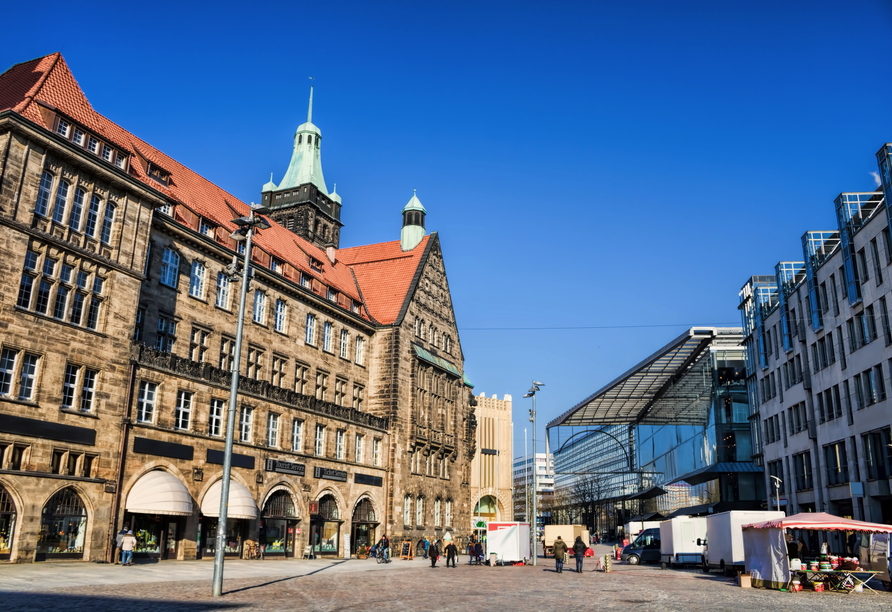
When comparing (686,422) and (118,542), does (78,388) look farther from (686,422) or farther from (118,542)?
(686,422)

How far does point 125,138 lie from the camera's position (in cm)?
4262

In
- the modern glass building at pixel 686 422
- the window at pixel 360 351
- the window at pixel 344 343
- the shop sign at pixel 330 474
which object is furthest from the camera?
the modern glass building at pixel 686 422

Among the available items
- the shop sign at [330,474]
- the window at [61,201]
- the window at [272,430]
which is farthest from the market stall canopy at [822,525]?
the window at [61,201]

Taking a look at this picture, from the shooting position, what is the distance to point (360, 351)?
58.0m

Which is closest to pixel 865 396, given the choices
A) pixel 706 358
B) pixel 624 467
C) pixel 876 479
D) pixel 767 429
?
pixel 876 479

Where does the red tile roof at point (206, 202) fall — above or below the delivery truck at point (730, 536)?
above

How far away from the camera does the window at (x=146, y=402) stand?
35500mm

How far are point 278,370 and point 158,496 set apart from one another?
47.8 ft

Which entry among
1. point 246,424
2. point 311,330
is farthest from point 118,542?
point 311,330

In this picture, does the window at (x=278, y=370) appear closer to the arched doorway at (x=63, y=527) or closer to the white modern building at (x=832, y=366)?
the arched doorway at (x=63, y=527)

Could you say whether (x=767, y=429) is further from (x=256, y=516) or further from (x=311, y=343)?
(x=256, y=516)

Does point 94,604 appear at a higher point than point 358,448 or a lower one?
lower

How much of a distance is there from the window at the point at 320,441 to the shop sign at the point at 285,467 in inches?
88.5

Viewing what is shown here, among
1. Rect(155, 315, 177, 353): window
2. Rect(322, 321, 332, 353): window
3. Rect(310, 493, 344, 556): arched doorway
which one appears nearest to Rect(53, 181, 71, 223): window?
Rect(155, 315, 177, 353): window
